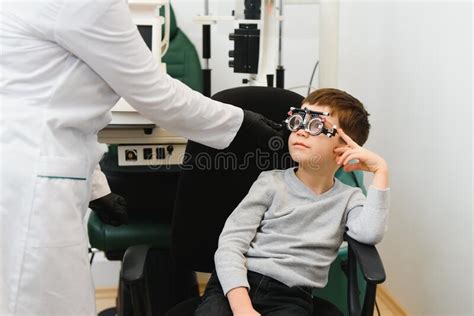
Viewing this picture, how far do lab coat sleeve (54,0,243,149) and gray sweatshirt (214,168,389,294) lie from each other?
8.3 inches

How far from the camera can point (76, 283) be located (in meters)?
1.23

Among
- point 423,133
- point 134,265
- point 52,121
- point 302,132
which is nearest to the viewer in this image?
point 52,121

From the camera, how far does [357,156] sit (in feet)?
4.47

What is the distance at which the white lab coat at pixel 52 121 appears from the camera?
1139 millimetres

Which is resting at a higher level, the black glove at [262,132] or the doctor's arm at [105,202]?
the black glove at [262,132]

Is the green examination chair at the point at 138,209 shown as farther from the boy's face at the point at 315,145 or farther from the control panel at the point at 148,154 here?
the boy's face at the point at 315,145

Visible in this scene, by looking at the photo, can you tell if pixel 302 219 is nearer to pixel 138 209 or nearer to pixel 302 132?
pixel 302 132

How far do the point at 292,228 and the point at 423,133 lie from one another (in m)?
0.84

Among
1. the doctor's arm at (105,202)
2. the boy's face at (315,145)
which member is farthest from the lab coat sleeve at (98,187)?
the boy's face at (315,145)

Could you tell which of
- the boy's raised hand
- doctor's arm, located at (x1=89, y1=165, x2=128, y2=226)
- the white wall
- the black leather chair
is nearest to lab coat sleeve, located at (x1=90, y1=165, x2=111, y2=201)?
doctor's arm, located at (x1=89, y1=165, x2=128, y2=226)

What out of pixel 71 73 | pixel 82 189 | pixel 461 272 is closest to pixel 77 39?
pixel 71 73

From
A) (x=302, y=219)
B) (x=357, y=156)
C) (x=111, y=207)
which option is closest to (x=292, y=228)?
(x=302, y=219)

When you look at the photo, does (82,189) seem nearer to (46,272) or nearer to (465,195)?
(46,272)

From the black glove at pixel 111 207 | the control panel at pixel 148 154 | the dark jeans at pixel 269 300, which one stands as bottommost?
the dark jeans at pixel 269 300
